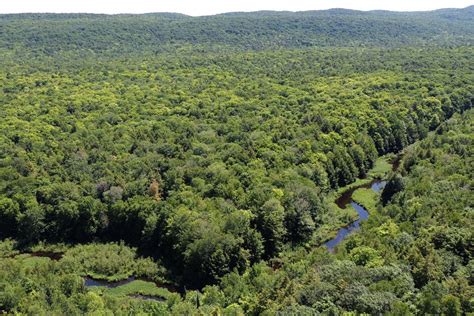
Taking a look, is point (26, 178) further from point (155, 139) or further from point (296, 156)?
point (296, 156)

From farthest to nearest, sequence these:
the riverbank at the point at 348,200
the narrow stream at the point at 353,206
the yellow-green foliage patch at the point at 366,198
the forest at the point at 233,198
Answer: the yellow-green foliage patch at the point at 366,198 → the riverbank at the point at 348,200 → the narrow stream at the point at 353,206 → the forest at the point at 233,198

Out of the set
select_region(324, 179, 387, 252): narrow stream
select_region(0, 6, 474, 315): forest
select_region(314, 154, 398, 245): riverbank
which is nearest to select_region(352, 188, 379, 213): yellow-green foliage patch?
select_region(314, 154, 398, 245): riverbank

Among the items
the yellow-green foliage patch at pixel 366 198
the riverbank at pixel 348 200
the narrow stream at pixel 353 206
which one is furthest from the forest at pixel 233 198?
the narrow stream at pixel 353 206

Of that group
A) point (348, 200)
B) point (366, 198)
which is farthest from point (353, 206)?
point (366, 198)

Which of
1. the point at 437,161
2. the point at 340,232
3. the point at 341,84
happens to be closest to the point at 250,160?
the point at 340,232

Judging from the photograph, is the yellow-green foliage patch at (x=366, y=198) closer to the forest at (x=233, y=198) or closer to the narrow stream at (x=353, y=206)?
the forest at (x=233, y=198)

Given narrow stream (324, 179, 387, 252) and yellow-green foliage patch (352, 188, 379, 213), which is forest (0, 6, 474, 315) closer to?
yellow-green foliage patch (352, 188, 379, 213)
